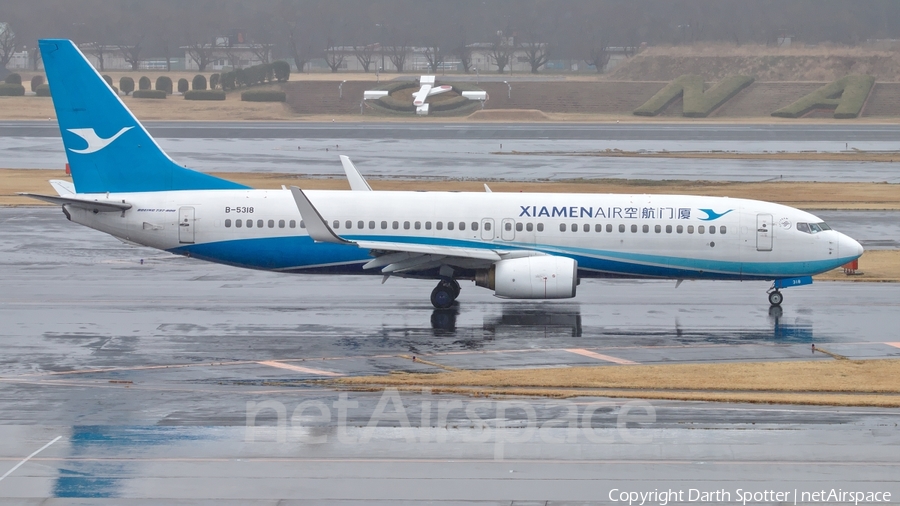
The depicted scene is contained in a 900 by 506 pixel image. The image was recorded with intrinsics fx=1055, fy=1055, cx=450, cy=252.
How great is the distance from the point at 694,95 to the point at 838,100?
17070 millimetres

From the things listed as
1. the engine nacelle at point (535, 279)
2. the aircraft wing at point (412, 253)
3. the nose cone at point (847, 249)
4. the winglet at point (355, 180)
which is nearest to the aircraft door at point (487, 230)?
the aircraft wing at point (412, 253)

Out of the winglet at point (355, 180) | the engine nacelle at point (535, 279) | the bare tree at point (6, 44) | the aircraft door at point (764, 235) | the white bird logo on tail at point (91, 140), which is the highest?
the bare tree at point (6, 44)

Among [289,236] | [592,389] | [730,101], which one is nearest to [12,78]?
[730,101]

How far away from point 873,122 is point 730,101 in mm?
21033

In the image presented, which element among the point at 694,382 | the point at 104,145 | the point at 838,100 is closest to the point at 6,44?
the point at 838,100

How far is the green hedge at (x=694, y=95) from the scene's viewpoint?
12562cm

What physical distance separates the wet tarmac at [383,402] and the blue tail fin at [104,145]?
3.77 meters

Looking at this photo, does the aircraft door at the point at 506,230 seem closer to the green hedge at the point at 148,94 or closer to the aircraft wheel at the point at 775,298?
the aircraft wheel at the point at 775,298

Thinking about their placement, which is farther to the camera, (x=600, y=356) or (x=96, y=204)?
(x=96, y=204)

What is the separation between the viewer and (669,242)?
33.2 m

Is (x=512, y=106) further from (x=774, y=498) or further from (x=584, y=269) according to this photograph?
(x=774, y=498)

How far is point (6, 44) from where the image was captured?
18262 centimetres

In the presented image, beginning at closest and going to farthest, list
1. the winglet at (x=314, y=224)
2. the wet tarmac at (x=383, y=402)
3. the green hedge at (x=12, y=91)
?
the wet tarmac at (x=383, y=402), the winglet at (x=314, y=224), the green hedge at (x=12, y=91)

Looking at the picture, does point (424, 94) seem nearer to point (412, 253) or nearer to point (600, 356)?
point (412, 253)
